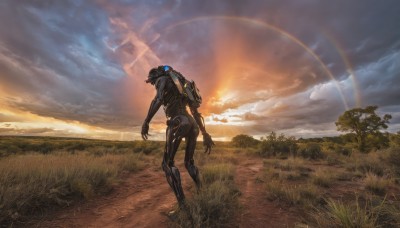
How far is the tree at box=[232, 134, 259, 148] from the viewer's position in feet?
125

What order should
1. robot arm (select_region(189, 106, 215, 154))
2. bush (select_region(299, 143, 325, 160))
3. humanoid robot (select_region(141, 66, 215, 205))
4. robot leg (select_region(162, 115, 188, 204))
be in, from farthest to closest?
1. bush (select_region(299, 143, 325, 160))
2. robot arm (select_region(189, 106, 215, 154))
3. humanoid robot (select_region(141, 66, 215, 205))
4. robot leg (select_region(162, 115, 188, 204))

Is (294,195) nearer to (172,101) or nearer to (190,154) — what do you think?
(190,154)

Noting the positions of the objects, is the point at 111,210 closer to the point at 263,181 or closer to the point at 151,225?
the point at 151,225

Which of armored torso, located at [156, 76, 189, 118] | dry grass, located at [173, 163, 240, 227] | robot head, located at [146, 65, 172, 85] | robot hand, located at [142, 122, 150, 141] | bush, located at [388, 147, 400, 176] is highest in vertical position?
robot head, located at [146, 65, 172, 85]

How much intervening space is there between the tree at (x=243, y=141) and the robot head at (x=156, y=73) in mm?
34022

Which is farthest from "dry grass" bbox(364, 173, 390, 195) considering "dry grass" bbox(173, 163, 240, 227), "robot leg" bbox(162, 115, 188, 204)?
"robot leg" bbox(162, 115, 188, 204)

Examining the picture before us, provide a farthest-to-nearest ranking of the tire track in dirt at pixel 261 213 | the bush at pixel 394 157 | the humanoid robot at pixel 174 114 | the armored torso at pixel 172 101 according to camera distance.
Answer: the bush at pixel 394 157
the armored torso at pixel 172 101
the humanoid robot at pixel 174 114
the tire track in dirt at pixel 261 213

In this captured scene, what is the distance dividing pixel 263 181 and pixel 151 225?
502 cm

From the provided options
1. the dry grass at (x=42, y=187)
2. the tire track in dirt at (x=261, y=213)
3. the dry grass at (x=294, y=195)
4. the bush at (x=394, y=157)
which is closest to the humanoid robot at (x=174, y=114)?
the tire track in dirt at (x=261, y=213)

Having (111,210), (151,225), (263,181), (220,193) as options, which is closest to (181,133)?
(220,193)

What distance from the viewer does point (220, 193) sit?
4.49 m

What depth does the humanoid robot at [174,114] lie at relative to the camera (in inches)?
187

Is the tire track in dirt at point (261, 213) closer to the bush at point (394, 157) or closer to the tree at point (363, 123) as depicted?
the bush at point (394, 157)

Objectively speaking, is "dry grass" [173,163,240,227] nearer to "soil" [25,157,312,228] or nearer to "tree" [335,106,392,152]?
"soil" [25,157,312,228]
